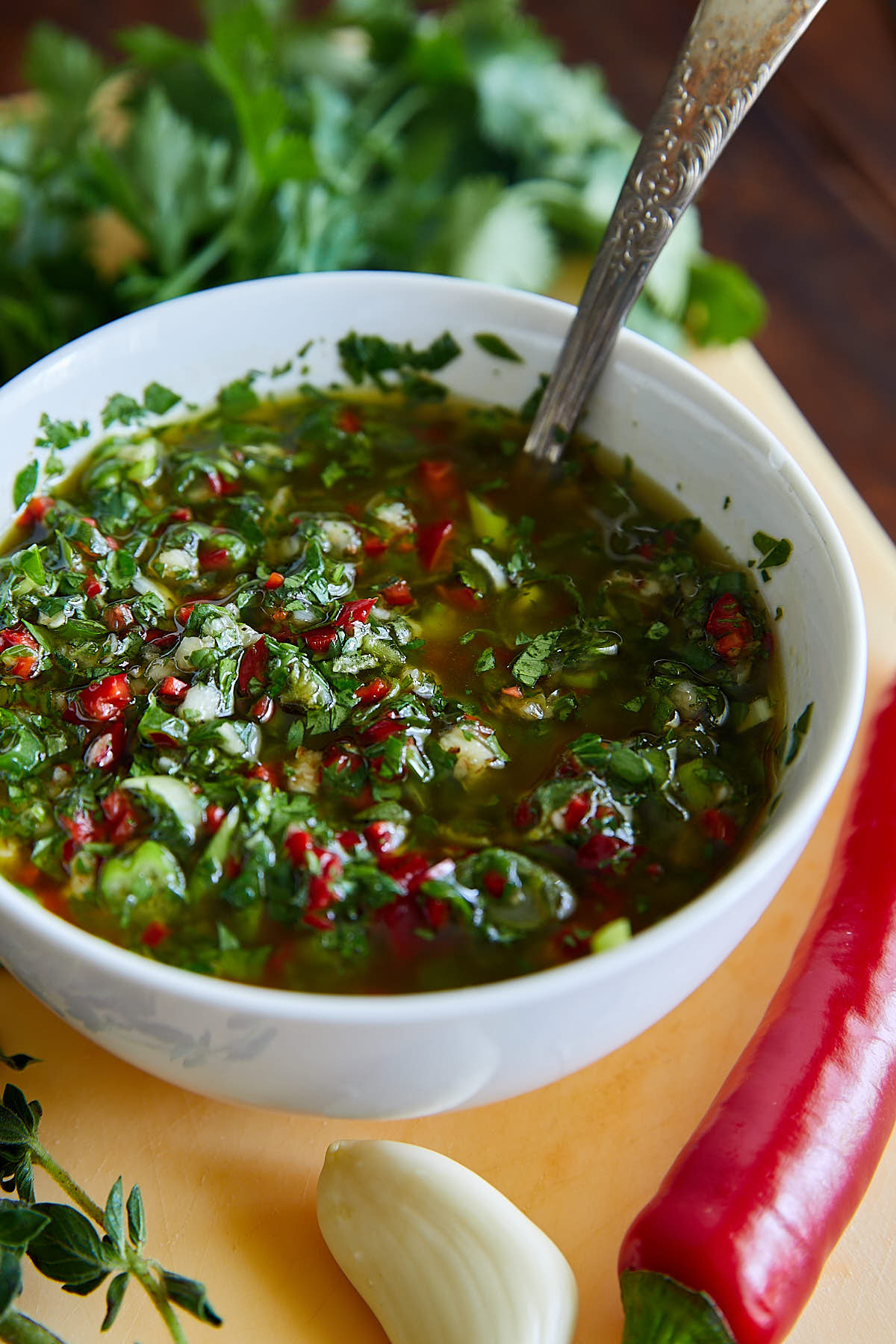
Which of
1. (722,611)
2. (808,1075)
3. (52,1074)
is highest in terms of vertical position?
(722,611)

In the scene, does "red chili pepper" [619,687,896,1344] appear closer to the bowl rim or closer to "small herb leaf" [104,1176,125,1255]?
the bowl rim

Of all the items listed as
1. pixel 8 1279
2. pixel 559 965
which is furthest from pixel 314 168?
pixel 8 1279

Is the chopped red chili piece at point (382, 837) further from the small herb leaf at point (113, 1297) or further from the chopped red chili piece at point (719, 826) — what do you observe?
the small herb leaf at point (113, 1297)

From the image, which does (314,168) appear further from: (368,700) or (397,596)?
(368,700)

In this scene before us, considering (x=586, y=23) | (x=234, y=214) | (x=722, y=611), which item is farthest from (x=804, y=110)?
(x=722, y=611)

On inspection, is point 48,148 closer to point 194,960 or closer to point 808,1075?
point 194,960

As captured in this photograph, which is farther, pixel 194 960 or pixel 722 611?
pixel 722 611
